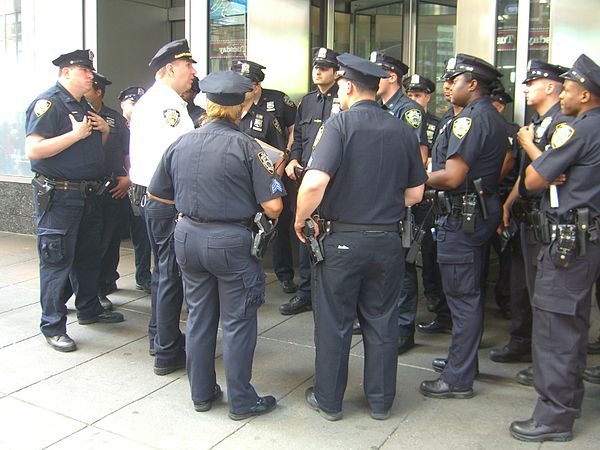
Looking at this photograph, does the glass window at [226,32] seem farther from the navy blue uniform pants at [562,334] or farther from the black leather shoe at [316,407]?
the navy blue uniform pants at [562,334]

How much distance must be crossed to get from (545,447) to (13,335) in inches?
153

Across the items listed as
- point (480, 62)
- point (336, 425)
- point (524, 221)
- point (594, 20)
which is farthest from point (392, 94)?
point (336, 425)

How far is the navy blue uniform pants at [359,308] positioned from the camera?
3.47 metres

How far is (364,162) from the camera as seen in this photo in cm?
342

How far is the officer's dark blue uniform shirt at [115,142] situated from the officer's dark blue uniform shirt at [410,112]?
7.86ft

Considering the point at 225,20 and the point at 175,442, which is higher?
the point at 225,20

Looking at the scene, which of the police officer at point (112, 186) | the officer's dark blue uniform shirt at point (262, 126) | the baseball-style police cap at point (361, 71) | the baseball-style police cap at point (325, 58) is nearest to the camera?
the baseball-style police cap at point (361, 71)

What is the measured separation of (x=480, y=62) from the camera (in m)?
3.98

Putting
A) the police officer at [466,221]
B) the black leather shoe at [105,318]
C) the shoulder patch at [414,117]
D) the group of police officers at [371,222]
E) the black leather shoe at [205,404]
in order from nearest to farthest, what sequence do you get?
1. the group of police officers at [371,222]
2. the black leather shoe at [205,404]
3. the police officer at [466,221]
4. the shoulder patch at [414,117]
5. the black leather shoe at [105,318]

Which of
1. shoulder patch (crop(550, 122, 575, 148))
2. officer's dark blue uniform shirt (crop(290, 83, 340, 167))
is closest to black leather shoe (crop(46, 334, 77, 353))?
officer's dark blue uniform shirt (crop(290, 83, 340, 167))

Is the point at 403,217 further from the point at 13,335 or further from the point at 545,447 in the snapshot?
the point at 13,335

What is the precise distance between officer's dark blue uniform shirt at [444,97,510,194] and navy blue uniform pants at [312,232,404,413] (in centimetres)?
68

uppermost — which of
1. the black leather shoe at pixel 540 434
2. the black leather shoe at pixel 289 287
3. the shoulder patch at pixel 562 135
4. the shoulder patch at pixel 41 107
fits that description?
the shoulder patch at pixel 41 107

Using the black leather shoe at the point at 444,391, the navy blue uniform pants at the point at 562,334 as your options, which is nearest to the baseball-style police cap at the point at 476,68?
the navy blue uniform pants at the point at 562,334
